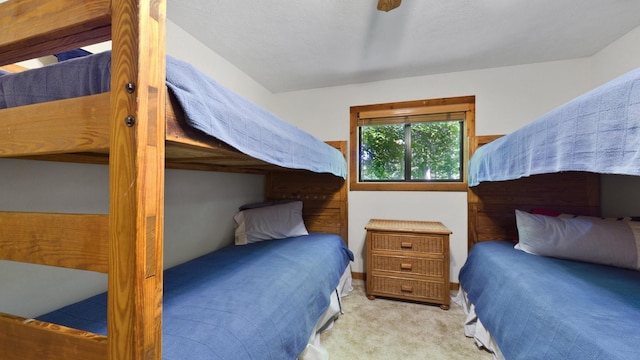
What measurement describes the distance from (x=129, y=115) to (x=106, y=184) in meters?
1.05

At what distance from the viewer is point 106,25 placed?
20.4 inches

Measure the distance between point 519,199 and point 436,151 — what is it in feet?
2.69

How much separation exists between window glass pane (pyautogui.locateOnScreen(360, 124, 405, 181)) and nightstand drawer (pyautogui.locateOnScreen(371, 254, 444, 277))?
0.88 metres

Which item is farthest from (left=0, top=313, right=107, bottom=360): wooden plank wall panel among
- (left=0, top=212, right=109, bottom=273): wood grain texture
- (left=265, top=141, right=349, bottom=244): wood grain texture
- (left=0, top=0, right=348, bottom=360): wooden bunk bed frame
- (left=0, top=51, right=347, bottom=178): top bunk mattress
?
(left=265, top=141, right=349, bottom=244): wood grain texture

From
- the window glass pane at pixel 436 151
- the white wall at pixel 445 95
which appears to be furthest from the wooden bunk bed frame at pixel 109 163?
the window glass pane at pixel 436 151

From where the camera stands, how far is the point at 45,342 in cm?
50

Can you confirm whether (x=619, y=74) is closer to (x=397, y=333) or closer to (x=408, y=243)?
(x=408, y=243)

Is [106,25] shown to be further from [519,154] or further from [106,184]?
[519,154]

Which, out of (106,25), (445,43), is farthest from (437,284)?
(106,25)

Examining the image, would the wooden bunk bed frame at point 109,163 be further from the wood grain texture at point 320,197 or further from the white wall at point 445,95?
the white wall at point 445,95

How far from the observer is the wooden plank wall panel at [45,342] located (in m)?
0.47

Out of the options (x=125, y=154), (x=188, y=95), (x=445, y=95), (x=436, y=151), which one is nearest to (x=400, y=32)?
(x=445, y=95)

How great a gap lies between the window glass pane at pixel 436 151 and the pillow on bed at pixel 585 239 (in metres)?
0.86

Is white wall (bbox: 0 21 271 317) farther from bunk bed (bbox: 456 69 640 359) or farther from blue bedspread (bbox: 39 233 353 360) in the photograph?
bunk bed (bbox: 456 69 640 359)
